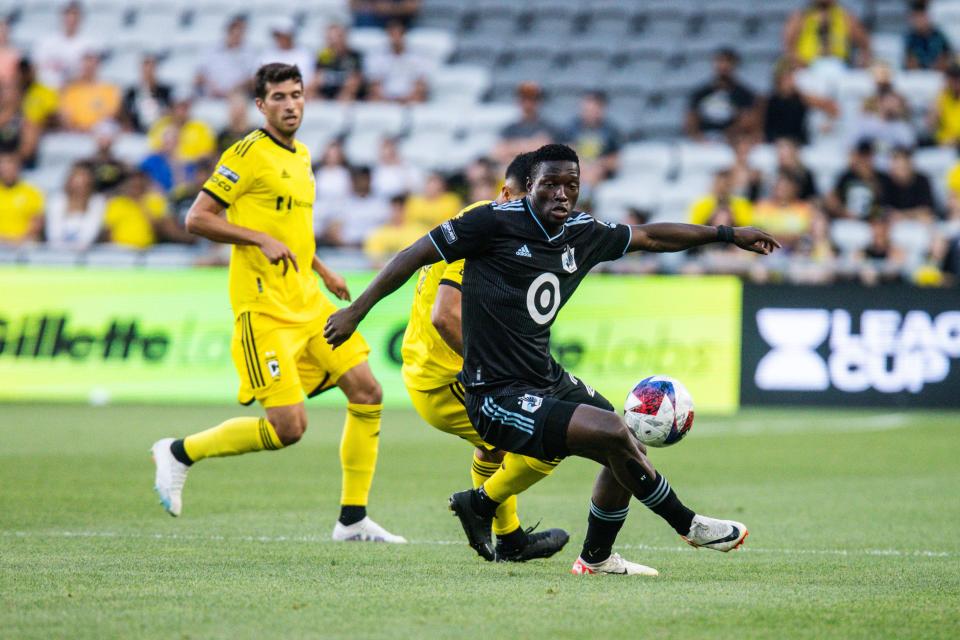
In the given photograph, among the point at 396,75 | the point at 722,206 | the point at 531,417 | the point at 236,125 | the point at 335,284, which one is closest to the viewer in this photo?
the point at 531,417

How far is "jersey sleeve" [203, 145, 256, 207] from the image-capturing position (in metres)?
8.08

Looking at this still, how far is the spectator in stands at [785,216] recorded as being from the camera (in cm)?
1753

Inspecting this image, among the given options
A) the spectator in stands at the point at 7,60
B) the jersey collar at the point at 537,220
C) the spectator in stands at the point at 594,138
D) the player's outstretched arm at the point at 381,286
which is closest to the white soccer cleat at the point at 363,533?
the player's outstretched arm at the point at 381,286

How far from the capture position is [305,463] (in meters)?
12.0

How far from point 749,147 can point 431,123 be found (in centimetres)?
443

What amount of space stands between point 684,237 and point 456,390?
4.66ft

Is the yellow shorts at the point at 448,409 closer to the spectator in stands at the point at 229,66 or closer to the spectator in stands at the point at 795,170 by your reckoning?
the spectator in stands at the point at 795,170

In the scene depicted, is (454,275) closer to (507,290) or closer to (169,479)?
(507,290)

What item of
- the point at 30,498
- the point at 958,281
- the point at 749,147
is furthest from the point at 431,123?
the point at 30,498

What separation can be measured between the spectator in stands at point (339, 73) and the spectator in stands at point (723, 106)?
4.54 m

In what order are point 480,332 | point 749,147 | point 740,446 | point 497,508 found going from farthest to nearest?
1. point 749,147
2. point 740,446
3. point 497,508
4. point 480,332

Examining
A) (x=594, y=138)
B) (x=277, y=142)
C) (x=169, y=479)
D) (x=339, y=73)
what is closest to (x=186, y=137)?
(x=339, y=73)

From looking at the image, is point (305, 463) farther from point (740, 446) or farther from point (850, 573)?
point (850, 573)

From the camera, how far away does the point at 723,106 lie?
19.9 m
